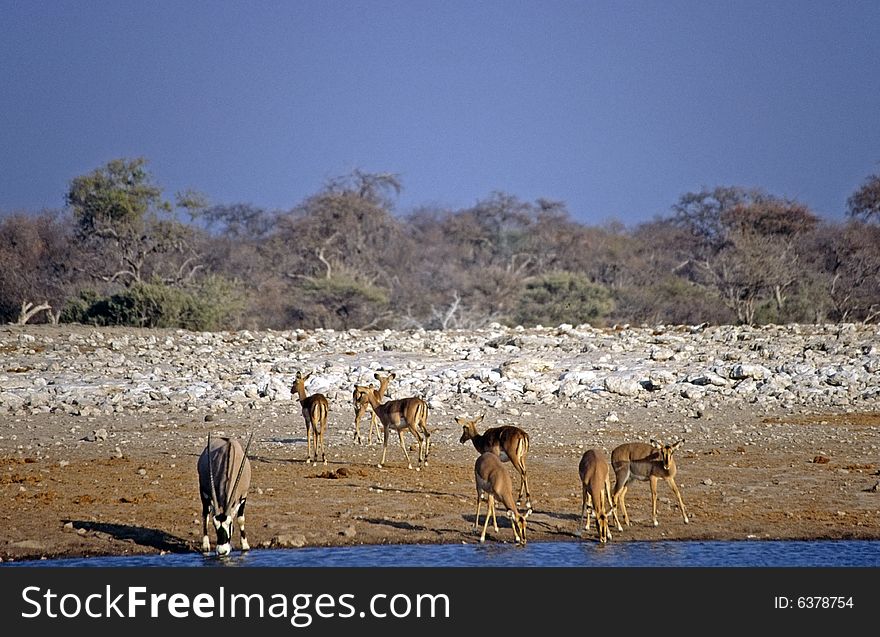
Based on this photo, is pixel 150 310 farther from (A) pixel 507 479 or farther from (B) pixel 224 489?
(A) pixel 507 479

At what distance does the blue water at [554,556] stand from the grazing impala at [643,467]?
677 mm

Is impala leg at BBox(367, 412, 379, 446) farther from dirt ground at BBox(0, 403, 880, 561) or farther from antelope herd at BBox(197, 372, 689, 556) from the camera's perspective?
antelope herd at BBox(197, 372, 689, 556)

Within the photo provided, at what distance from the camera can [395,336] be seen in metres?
26.2

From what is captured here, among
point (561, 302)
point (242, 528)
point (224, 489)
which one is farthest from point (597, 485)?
point (561, 302)

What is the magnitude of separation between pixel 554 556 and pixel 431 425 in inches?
282

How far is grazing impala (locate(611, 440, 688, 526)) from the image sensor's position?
1208 centimetres

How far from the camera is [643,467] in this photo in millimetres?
12188

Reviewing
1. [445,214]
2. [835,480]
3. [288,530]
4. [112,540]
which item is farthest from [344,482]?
[445,214]

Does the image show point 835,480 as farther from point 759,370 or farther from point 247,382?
point 247,382

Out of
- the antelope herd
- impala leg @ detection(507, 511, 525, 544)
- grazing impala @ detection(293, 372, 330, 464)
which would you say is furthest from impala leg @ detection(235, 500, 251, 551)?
grazing impala @ detection(293, 372, 330, 464)

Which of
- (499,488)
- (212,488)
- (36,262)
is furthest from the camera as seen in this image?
(36,262)

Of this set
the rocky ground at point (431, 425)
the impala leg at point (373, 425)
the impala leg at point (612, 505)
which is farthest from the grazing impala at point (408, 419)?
the impala leg at point (612, 505)
